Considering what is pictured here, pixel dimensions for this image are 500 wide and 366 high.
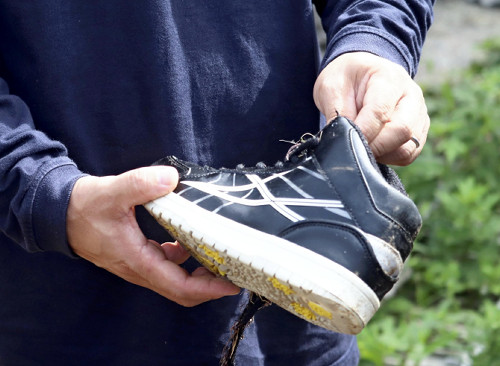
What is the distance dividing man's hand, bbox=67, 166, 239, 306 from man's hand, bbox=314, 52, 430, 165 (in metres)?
0.35

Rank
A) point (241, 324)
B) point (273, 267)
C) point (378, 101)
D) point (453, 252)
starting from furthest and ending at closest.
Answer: point (453, 252), point (241, 324), point (378, 101), point (273, 267)

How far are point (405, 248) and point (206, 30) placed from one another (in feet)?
1.96

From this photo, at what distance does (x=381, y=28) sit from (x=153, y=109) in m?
0.49

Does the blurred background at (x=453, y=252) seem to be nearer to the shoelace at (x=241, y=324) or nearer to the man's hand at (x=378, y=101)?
the shoelace at (x=241, y=324)

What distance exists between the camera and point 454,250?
3486 millimetres

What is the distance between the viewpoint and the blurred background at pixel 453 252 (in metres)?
2.71

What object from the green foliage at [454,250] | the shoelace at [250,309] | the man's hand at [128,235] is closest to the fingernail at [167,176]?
the man's hand at [128,235]

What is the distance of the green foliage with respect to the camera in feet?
8.88

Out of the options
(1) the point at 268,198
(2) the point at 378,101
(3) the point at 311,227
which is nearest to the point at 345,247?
(3) the point at 311,227

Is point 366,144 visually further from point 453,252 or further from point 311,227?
point 453,252

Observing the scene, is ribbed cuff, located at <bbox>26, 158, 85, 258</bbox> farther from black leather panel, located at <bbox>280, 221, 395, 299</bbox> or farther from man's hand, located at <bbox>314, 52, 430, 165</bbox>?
man's hand, located at <bbox>314, 52, 430, 165</bbox>

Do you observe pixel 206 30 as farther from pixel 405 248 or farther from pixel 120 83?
pixel 405 248

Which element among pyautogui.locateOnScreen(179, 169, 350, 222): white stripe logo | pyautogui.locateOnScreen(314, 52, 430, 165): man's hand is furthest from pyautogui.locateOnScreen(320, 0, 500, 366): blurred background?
pyautogui.locateOnScreen(179, 169, 350, 222): white stripe logo

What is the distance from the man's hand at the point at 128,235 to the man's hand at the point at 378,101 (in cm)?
35
